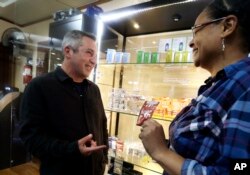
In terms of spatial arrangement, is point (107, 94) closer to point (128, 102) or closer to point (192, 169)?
point (128, 102)

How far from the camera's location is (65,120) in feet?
4.55

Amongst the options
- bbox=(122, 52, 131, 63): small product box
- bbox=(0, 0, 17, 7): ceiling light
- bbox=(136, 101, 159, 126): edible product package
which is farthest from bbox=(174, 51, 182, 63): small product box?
bbox=(0, 0, 17, 7): ceiling light

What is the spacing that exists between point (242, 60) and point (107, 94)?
1.56m

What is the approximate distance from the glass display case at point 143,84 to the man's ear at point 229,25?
909 millimetres

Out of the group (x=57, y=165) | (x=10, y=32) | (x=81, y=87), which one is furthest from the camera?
(x=10, y=32)

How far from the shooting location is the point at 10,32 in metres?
4.04

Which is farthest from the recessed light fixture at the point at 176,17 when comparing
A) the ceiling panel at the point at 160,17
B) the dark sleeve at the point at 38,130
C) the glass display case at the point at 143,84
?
A: the dark sleeve at the point at 38,130

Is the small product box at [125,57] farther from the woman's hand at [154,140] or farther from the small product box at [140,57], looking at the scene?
the woman's hand at [154,140]

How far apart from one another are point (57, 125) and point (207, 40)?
3.36 feet

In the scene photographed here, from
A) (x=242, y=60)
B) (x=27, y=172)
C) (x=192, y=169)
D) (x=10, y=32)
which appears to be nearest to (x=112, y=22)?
(x=242, y=60)

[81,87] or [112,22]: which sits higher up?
[112,22]

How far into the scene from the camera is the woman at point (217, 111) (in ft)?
1.86

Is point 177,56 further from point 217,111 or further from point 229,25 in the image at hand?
point 217,111

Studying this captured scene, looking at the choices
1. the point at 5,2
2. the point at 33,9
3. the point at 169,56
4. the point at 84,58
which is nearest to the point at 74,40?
the point at 84,58
